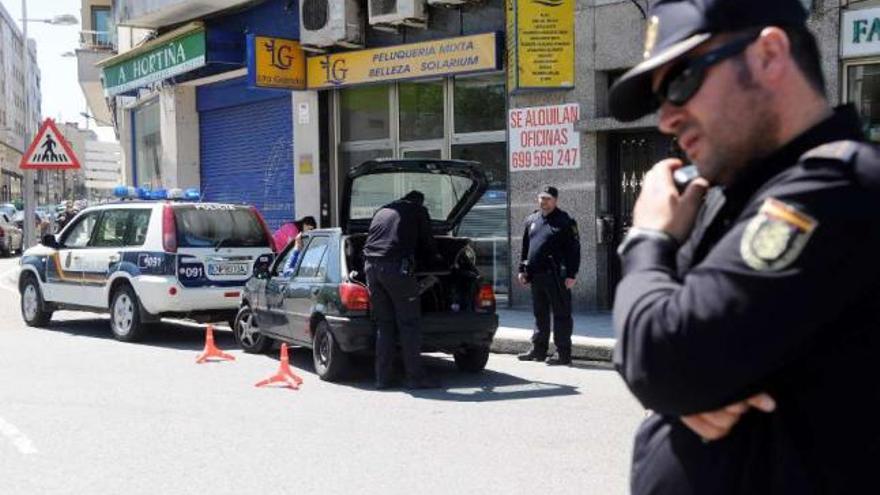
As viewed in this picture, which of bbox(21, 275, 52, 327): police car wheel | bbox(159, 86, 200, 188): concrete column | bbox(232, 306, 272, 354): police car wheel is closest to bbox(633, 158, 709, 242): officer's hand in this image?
bbox(232, 306, 272, 354): police car wheel

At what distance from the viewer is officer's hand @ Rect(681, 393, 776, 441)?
4.45 feet

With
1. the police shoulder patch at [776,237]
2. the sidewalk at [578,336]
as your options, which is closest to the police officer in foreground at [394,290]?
the sidewalk at [578,336]

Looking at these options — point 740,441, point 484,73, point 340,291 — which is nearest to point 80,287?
point 340,291

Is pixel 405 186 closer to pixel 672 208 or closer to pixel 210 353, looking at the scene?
pixel 210 353

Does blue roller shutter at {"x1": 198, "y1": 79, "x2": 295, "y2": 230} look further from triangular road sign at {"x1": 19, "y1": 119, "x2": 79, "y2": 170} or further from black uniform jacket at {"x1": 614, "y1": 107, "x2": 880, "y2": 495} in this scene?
black uniform jacket at {"x1": 614, "y1": 107, "x2": 880, "y2": 495}

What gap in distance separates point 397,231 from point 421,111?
7.34m

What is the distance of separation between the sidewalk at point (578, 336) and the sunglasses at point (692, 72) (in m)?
8.12

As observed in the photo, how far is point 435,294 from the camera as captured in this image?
366 inches

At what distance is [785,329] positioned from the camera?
50.9 inches

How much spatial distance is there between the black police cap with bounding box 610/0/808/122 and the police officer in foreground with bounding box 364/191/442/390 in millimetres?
6775

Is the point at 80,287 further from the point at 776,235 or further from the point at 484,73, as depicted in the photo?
the point at 776,235

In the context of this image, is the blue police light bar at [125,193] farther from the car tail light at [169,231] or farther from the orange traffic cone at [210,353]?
the orange traffic cone at [210,353]

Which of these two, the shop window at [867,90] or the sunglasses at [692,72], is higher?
the shop window at [867,90]

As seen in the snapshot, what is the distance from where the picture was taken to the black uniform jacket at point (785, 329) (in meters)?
1.29
